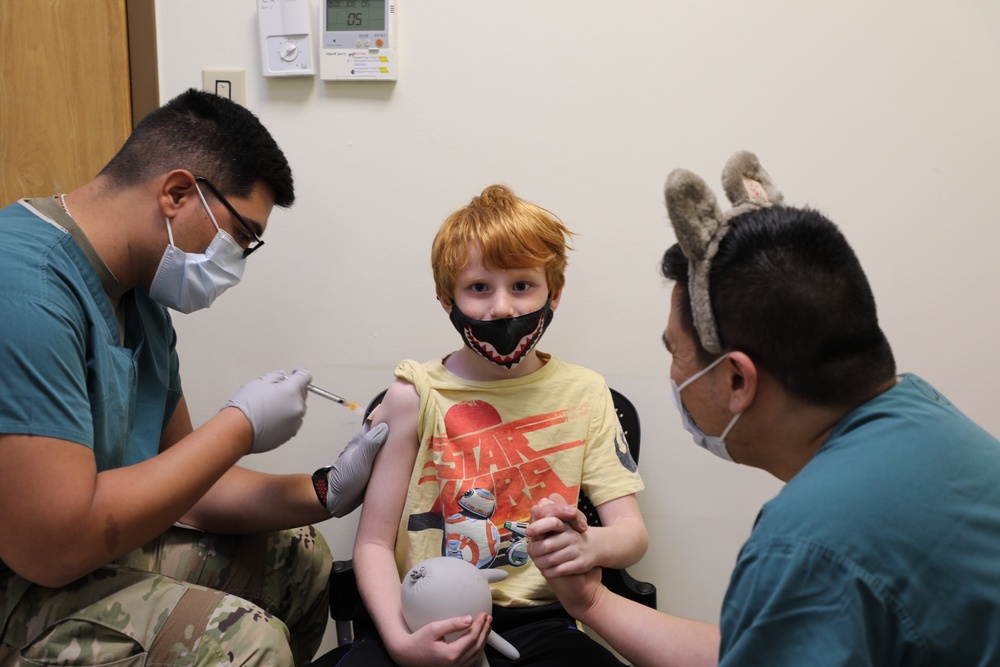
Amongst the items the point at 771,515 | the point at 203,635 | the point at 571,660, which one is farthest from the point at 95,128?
the point at 771,515

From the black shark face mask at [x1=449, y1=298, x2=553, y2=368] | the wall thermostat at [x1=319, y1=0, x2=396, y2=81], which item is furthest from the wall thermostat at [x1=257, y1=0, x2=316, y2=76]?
the black shark face mask at [x1=449, y1=298, x2=553, y2=368]

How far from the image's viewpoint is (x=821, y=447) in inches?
36.5

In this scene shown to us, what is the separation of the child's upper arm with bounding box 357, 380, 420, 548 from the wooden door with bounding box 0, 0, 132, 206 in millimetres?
1010

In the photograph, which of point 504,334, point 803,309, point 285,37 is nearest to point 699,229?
point 803,309

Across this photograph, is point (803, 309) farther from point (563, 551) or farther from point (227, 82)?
point (227, 82)

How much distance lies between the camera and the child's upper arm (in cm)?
146

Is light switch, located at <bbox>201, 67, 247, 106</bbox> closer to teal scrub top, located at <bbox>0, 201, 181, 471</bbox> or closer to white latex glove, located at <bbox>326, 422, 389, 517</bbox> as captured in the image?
teal scrub top, located at <bbox>0, 201, 181, 471</bbox>

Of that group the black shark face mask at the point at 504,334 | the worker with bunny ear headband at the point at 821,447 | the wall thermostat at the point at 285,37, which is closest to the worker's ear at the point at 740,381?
the worker with bunny ear headband at the point at 821,447

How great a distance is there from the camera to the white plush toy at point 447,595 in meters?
1.23

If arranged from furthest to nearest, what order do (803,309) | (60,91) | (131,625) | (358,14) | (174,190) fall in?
(60,91) < (358,14) < (174,190) < (131,625) < (803,309)

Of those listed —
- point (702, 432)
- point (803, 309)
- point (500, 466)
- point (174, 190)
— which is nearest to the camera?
point (803, 309)

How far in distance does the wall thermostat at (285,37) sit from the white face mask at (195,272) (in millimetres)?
597

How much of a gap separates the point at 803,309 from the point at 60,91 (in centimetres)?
178

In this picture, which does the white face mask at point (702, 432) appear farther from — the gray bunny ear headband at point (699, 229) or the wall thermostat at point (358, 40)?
the wall thermostat at point (358, 40)
